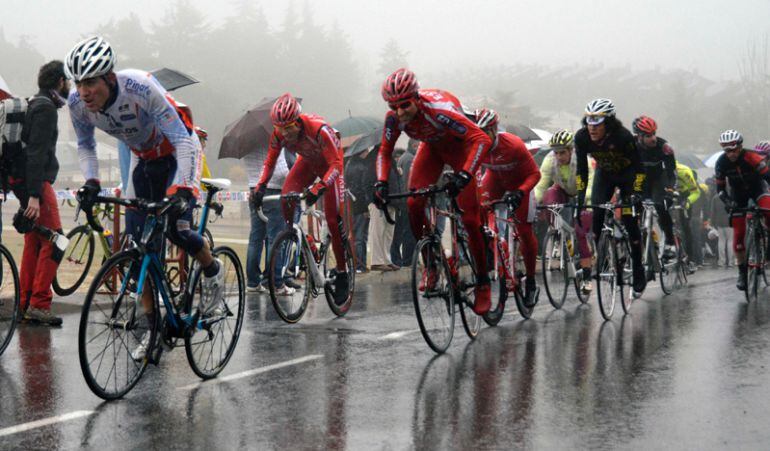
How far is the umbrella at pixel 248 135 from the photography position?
1334cm

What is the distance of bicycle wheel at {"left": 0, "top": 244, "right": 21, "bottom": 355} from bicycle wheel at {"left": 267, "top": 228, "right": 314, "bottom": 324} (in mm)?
2450

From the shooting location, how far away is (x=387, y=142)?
883 cm

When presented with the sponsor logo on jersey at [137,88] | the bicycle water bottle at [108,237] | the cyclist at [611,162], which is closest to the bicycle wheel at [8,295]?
the sponsor logo on jersey at [137,88]

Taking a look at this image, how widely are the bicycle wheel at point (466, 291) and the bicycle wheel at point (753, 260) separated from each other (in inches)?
201

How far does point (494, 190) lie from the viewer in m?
10.6

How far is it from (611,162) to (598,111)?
2.34 ft

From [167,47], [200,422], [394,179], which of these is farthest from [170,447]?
[167,47]

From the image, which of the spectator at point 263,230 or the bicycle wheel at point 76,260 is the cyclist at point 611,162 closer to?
the spectator at point 263,230

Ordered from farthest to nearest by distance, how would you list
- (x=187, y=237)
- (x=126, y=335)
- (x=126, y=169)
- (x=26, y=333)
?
(x=126, y=169)
(x=26, y=333)
(x=187, y=237)
(x=126, y=335)

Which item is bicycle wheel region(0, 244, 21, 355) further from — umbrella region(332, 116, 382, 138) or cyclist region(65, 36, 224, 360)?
umbrella region(332, 116, 382, 138)

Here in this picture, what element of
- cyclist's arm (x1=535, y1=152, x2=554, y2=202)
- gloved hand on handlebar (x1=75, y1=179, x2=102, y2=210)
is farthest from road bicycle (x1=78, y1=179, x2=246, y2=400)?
cyclist's arm (x1=535, y1=152, x2=554, y2=202)

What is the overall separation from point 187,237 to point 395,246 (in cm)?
935

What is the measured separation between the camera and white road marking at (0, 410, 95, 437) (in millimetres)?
5523

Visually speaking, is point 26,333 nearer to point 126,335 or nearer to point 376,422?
point 126,335
